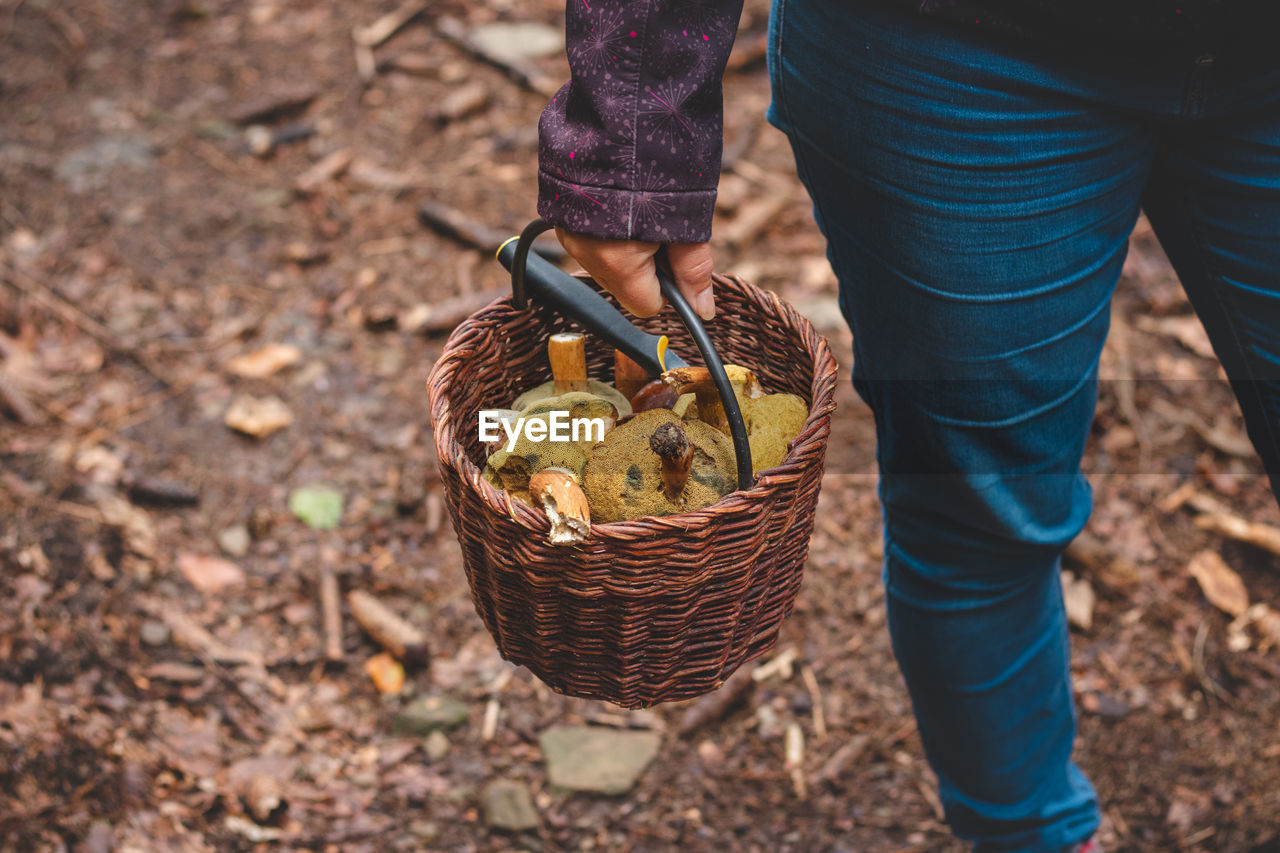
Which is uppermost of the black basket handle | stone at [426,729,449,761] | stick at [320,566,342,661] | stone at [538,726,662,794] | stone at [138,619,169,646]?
the black basket handle

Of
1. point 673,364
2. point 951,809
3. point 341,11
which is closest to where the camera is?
point 673,364

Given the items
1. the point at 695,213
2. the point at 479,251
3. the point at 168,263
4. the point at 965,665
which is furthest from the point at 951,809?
the point at 168,263

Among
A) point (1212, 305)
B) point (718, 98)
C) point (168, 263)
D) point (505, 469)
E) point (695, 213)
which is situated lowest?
point (168, 263)

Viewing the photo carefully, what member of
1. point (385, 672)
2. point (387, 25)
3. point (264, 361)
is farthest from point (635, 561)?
point (387, 25)

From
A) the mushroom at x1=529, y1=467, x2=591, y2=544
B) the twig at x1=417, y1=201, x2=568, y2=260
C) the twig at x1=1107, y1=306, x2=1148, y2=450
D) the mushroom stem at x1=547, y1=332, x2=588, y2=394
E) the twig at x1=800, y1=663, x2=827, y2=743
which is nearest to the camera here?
the mushroom at x1=529, y1=467, x2=591, y2=544

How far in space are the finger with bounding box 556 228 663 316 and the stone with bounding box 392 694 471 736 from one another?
52.7 inches

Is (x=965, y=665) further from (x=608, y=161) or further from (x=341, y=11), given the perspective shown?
(x=341, y=11)

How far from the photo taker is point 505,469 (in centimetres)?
135

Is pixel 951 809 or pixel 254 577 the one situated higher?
pixel 951 809

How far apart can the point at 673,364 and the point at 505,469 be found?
0.97ft

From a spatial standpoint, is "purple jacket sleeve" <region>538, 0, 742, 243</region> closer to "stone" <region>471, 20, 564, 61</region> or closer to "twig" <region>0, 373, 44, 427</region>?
"twig" <region>0, 373, 44, 427</region>

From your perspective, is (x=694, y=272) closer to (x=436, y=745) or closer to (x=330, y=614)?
(x=436, y=745)

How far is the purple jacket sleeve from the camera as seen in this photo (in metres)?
1.11

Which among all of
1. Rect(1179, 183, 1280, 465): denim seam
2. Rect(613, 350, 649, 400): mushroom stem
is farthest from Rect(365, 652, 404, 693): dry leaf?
Rect(1179, 183, 1280, 465): denim seam
